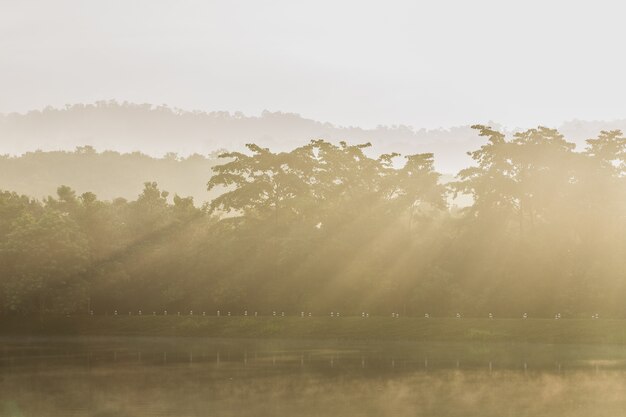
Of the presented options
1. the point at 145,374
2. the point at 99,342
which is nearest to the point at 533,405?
the point at 145,374

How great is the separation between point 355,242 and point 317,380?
46743 mm

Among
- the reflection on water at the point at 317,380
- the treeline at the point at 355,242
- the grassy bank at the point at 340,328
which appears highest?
the treeline at the point at 355,242

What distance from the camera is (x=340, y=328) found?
3410 inches

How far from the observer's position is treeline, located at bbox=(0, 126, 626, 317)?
290 ft

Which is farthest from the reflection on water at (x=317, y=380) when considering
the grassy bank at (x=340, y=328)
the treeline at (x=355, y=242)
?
the treeline at (x=355, y=242)

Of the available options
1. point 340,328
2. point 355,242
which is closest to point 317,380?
point 340,328

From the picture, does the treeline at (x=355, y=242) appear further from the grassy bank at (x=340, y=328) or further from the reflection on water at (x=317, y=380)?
the reflection on water at (x=317, y=380)

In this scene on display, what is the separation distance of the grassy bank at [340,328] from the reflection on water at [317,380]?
4.80m

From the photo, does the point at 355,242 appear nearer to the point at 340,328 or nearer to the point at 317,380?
the point at 340,328

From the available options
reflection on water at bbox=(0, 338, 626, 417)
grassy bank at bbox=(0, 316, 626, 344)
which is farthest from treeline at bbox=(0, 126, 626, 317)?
reflection on water at bbox=(0, 338, 626, 417)

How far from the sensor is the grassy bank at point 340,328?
250 feet

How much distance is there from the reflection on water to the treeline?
1509 cm

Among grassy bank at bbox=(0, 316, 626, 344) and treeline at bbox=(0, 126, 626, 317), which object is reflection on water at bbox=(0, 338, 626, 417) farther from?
treeline at bbox=(0, 126, 626, 317)

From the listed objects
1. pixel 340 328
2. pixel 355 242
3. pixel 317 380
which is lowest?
pixel 317 380
